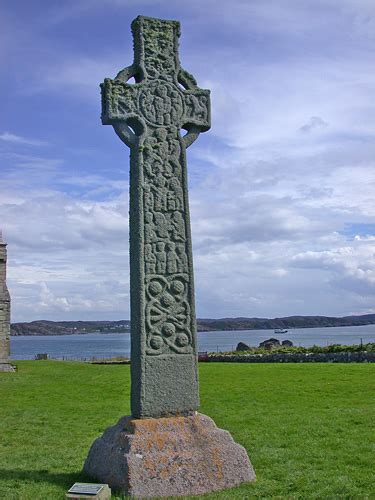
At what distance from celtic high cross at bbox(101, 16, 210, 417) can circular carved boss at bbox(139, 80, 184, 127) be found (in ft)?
0.04

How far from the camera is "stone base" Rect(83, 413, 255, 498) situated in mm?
6145

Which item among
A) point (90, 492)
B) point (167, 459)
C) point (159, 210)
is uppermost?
point (159, 210)

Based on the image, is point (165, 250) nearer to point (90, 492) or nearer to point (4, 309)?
point (90, 492)

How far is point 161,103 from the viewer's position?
7348 mm

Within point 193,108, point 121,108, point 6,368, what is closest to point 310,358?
point 6,368

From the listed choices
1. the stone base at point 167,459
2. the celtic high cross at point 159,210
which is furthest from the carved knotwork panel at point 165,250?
the stone base at point 167,459

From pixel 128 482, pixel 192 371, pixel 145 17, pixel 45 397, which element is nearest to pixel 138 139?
pixel 145 17

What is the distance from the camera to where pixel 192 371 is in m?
6.91

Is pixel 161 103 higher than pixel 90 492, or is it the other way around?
pixel 161 103

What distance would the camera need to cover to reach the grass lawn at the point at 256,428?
6.66m

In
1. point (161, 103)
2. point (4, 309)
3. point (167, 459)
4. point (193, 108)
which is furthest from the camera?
point (4, 309)

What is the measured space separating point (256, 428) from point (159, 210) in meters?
4.85

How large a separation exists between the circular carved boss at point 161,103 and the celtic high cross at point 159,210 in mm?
11

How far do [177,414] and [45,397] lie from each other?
10892 mm
